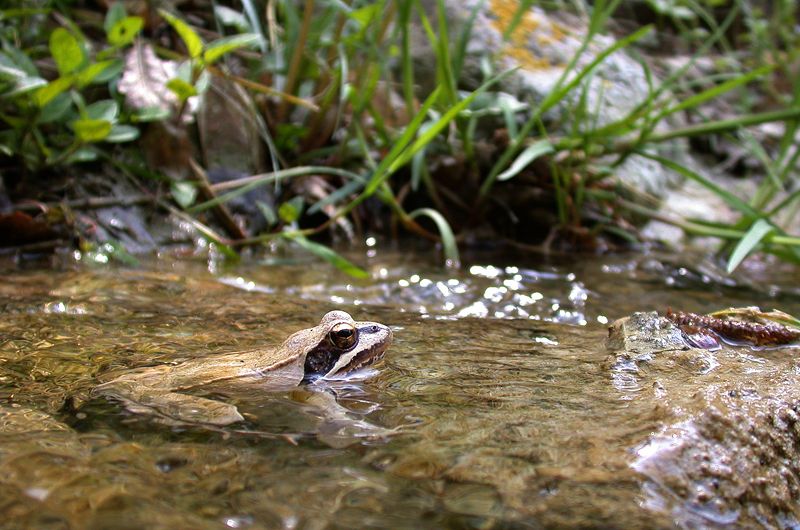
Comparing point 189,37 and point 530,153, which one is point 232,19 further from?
point 530,153

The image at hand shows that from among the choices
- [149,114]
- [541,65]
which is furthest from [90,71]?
[541,65]

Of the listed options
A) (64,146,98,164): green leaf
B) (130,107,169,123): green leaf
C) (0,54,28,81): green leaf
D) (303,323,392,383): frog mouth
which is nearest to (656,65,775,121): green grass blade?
(303,323,392,383): frog mouth

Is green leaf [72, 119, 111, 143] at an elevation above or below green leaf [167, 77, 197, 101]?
below

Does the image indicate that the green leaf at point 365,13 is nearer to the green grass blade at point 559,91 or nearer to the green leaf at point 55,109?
the green grass blade at point 559,91

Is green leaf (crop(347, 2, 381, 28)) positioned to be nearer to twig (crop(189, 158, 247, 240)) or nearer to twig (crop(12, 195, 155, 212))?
twig (crop(189, 158, 247, 240))

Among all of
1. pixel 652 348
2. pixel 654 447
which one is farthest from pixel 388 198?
pixel 654 447

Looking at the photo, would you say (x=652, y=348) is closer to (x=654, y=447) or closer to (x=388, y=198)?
(x=654, y=447)
